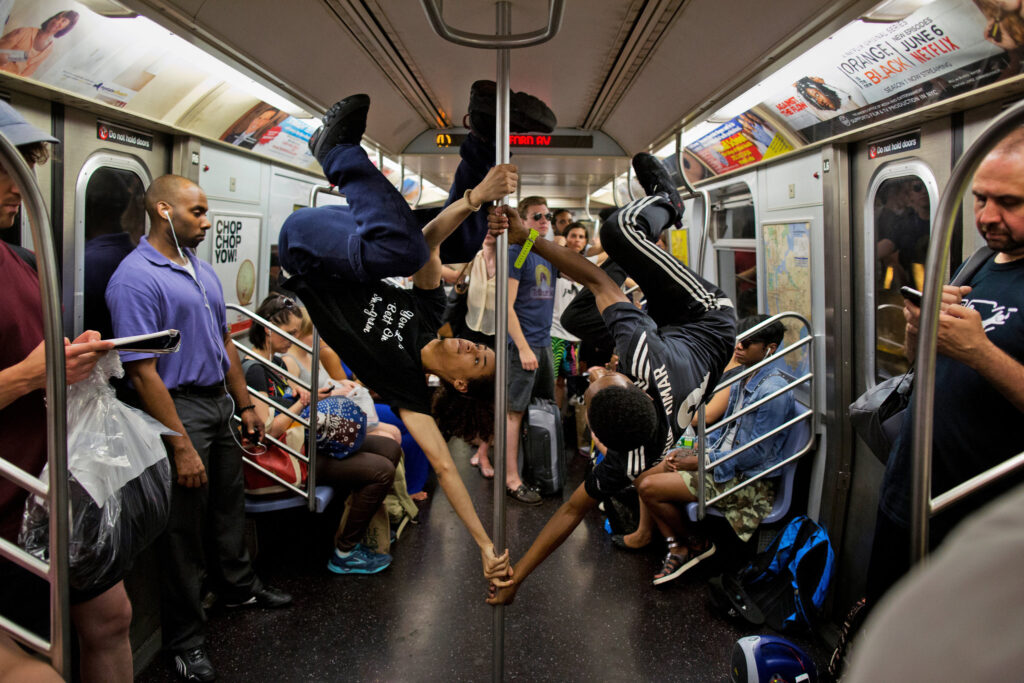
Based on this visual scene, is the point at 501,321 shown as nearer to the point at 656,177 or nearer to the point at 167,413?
the point at 656,177

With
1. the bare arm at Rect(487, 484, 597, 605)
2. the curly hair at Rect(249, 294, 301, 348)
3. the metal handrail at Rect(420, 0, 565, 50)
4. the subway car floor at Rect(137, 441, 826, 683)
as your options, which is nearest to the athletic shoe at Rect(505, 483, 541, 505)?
the subway car floor at Rect(137, 441, 826, 683)

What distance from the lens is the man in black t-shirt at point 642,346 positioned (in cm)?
210

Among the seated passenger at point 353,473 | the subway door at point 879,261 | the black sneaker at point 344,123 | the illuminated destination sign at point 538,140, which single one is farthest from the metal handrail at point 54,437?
the subway door at point 879,261

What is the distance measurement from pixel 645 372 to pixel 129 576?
2.26 m

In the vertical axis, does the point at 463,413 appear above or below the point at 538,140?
below

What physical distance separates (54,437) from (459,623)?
8.05 ft

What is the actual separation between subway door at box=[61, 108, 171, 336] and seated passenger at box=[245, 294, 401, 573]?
0.94m

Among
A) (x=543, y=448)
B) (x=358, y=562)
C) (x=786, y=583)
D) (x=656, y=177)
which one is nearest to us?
(x=656, y=177)

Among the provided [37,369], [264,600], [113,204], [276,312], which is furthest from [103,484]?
[276,312]

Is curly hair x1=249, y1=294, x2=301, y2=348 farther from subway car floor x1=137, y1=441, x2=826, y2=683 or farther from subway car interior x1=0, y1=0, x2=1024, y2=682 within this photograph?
subway car floor x1=137, y1=441, x2=826, y2=683

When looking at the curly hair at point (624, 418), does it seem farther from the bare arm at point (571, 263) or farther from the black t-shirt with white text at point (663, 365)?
the bare arm at point (571, 263)

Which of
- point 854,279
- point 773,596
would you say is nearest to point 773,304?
point 854,279

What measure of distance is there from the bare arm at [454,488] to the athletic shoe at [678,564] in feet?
5.55

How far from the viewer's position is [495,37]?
75.0 inches
